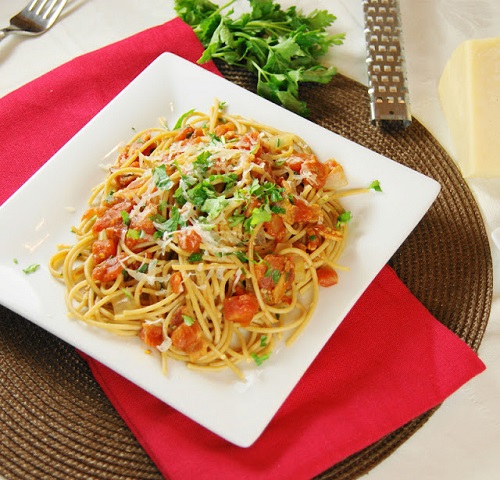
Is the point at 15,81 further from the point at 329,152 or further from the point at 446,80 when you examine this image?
the point at 446,80

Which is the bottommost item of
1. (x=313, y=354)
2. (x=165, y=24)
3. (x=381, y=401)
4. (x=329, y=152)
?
(x=381, y=401)

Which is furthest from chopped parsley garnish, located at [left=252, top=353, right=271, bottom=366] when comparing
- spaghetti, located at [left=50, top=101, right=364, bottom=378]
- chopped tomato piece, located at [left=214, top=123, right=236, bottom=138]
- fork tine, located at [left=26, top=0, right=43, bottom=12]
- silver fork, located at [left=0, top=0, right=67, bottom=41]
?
fork tine, located at [left=26, top=0, right=43, bottom=12]

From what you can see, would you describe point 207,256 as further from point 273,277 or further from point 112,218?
point 112,218

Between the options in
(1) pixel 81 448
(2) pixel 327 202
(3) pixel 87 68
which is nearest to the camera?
(1) pixel 81 448

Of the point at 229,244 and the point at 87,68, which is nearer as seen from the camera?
the point at 229,244

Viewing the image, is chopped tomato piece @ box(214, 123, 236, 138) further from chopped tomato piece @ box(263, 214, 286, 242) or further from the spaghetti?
chopped tomato piece @ box(263, 214, 286, 242)

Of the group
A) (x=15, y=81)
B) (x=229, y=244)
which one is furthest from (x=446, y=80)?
(x=15, y=81)

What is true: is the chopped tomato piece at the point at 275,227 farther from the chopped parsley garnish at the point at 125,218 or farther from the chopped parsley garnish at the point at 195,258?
the chopped parsley garnish at the point at 125,218
